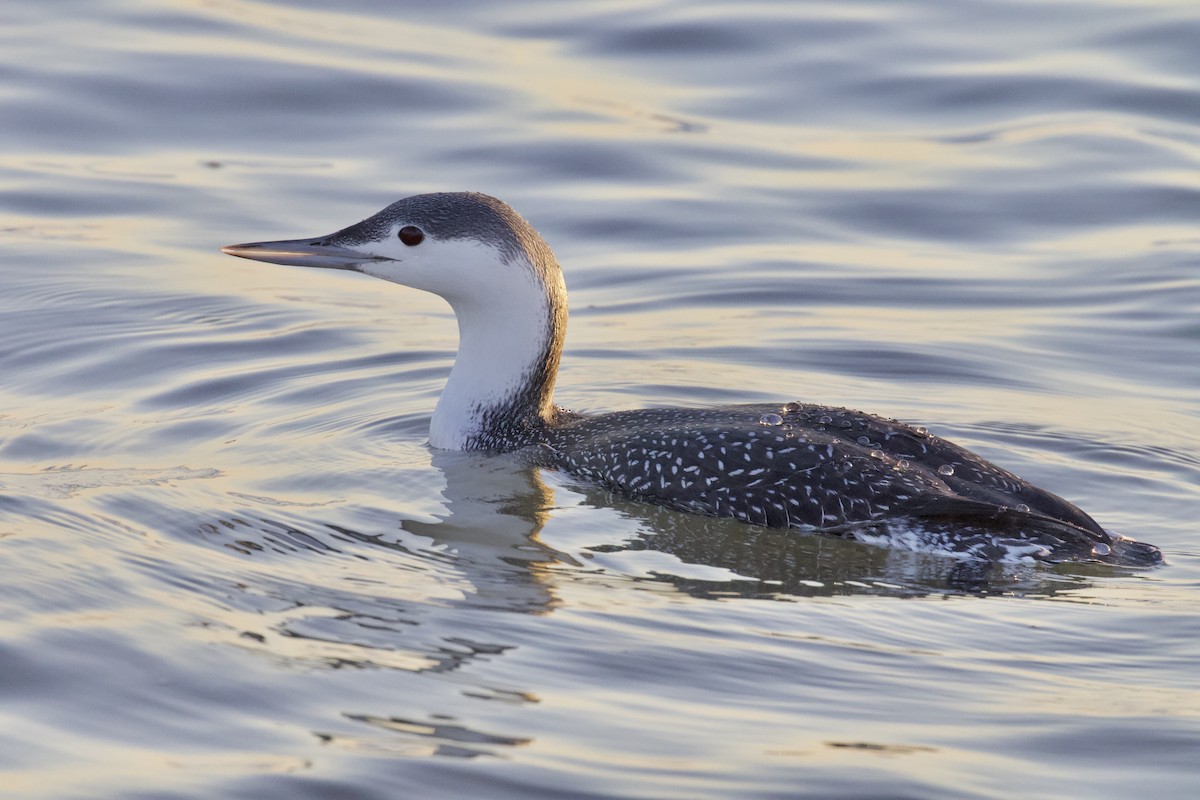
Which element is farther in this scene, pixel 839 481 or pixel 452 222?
pixel 452 222

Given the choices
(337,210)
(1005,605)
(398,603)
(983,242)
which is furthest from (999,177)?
(398,603)

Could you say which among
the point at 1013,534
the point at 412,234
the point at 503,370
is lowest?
the point at 1013,534

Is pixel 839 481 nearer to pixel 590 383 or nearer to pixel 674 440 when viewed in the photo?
pixel 674 440

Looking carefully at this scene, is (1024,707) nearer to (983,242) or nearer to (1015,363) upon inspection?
(1015,363)

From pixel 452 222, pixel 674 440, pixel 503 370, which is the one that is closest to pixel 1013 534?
pixel 674 440

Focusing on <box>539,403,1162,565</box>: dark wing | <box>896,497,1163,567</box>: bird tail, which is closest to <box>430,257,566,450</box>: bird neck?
<box>539,403,1162,565</box>: dark wing

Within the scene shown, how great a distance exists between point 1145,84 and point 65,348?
7.21 m

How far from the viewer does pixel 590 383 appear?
7.72 metres

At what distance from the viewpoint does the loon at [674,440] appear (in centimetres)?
558

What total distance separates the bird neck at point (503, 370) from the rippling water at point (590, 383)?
208 mm

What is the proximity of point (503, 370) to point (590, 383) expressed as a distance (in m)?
1.05

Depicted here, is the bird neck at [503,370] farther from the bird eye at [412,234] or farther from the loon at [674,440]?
the bird eye at [412,234]

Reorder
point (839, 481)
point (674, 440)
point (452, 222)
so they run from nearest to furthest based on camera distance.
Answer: point (839, 481), point (674, 440), point (452, 222)

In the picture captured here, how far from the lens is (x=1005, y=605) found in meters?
5.18
